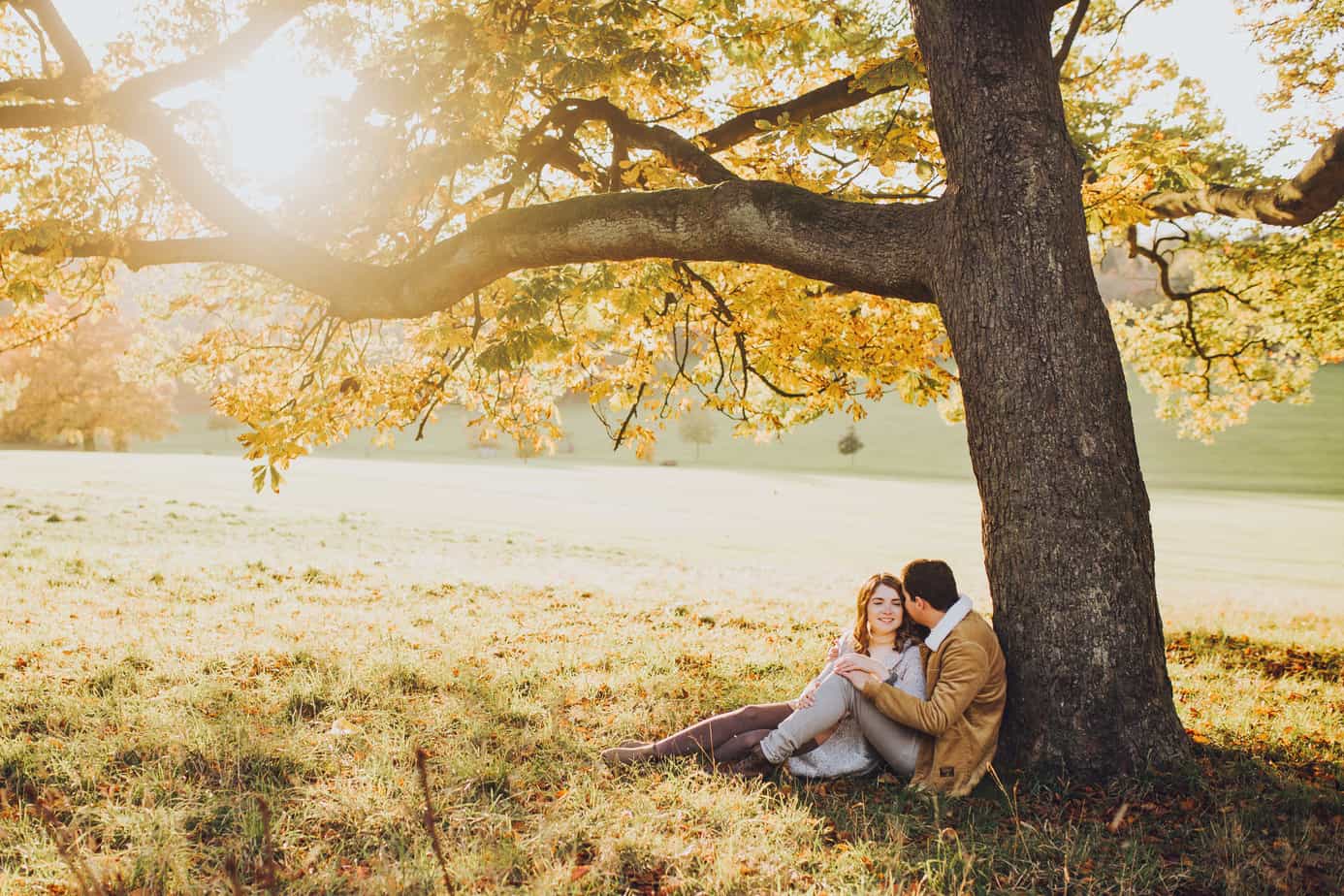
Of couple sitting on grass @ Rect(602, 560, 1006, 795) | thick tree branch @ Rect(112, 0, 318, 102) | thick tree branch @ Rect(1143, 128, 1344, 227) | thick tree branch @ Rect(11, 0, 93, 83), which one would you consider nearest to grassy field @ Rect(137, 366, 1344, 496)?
thick tree branch @ Rect(1143, 128, 1344, 227)

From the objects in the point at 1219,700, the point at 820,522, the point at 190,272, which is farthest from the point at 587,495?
the point at 1219,700

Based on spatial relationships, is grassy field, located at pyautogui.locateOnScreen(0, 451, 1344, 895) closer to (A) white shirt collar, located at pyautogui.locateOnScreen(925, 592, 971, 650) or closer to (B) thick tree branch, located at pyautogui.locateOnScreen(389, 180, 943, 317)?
(A) white shirt collar, located at pyautogui.locateOnScreen(925, 592, 971, 650)

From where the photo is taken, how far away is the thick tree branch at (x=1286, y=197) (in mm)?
5984

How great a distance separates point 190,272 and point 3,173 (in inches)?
99.5

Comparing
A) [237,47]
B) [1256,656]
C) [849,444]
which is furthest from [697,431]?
[237,47]

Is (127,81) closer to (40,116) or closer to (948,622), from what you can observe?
(40,116)

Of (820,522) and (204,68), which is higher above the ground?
(204,68)

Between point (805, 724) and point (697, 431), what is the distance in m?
72.2

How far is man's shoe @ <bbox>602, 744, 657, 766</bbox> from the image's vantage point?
15.7 ft

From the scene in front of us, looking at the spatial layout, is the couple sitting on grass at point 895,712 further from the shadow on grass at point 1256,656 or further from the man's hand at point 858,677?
the shadow on grass at point 1256,656

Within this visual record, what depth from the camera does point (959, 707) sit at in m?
4.49

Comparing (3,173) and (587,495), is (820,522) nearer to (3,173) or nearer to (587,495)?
(587,495)

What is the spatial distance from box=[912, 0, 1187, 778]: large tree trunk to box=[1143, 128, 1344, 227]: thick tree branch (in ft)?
8.66

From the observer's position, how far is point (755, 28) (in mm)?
8711
